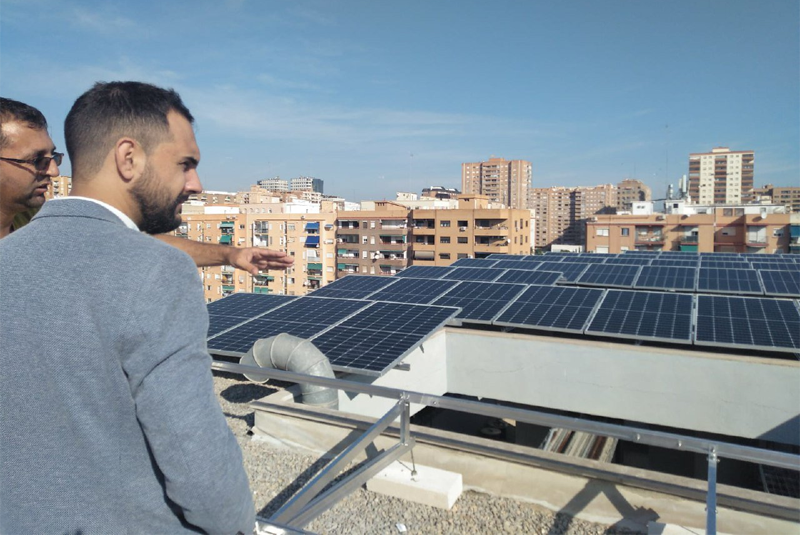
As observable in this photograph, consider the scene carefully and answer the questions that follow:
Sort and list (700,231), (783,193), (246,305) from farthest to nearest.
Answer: (783,193) < (700,231) < (246,305)

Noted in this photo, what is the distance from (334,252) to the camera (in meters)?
81.2

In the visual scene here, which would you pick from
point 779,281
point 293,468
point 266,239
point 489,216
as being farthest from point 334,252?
point 293,468

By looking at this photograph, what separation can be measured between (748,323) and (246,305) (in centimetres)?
1119

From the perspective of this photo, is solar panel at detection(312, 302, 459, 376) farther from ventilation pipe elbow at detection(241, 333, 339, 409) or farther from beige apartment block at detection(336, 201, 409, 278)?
beige apartment block at detection(336, 201, 409, 278)

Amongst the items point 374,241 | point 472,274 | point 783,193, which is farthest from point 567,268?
point 783,193

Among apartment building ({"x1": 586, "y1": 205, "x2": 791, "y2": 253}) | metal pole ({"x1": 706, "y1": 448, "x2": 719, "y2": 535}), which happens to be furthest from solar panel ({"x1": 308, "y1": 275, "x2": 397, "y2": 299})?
apartment building ({"x1": 586, "y1": 205, "x2": 791, "y2": 253})

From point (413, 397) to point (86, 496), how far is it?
3.35m

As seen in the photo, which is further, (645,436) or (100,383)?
(645,436)

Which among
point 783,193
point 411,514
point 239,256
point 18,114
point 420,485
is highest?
point 783,193

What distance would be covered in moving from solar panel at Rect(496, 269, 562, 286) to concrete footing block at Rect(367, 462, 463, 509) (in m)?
12.2

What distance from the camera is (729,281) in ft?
54.1

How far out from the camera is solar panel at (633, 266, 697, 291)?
16391 mm

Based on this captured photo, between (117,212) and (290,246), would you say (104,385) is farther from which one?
(290,246)

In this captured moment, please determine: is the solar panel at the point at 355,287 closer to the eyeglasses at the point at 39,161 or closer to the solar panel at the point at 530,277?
the solar panel at the point at 530,277
